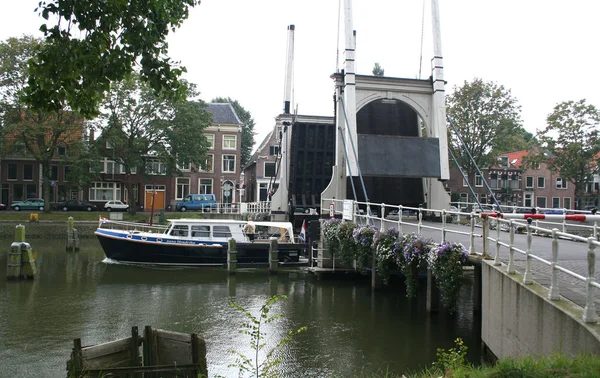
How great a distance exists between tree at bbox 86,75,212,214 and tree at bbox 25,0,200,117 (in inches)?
1265

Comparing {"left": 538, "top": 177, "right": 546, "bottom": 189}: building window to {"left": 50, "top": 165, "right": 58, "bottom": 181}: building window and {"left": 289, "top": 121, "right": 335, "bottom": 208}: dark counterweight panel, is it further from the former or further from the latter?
{"left": 50, "top": 165, "right": 58, "bottom": 181}: building window

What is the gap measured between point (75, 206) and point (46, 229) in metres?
7.68

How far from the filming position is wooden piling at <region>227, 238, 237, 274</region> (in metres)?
20.2

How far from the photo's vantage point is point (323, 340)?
1097 cm

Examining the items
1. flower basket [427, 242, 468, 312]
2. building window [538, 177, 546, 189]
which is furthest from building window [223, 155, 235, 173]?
flower basket [427, 242, 468, 312]

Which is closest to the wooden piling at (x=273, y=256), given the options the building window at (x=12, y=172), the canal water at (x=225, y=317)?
the canal water at (x=225, y=317)

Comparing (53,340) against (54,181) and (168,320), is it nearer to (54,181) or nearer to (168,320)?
(168,320)

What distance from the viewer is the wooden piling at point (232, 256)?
66.3ft

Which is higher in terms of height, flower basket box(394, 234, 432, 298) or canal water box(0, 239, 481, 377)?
flower basket box(394, 234, 432, 298)

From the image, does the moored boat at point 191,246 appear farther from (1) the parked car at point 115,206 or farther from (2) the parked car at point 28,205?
(2) the parked car at point 28,205

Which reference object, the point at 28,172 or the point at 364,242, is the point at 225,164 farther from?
the point at 364,242

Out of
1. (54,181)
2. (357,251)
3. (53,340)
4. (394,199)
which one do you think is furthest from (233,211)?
(53,340)

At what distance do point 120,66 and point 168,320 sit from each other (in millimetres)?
6922

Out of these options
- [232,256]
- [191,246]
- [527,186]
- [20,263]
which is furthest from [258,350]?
[527,186]
